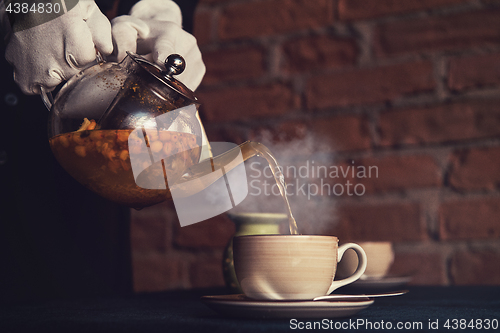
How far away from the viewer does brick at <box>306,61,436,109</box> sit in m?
0.86

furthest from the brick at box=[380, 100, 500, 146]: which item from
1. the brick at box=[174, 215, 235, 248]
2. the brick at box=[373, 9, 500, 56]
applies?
the brick at box=[174, 215, 235, 248]

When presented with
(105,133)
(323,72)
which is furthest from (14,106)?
(323,72)

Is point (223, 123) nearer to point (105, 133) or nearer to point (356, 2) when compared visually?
point (356, 2)

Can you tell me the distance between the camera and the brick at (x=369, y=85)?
0.86m

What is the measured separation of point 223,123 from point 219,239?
246mm

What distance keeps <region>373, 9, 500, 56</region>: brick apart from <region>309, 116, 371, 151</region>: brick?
0.14 meters

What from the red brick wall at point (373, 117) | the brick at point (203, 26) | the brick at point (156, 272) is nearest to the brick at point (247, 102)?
the red brick wall at point (373, 117)

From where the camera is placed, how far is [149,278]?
1004mm

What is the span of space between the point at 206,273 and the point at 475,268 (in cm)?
51

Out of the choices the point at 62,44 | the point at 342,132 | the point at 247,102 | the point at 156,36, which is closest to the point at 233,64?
the point at 247,102

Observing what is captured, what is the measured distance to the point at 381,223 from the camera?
86 centimetres

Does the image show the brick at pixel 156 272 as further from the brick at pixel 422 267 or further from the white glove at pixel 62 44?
the white glove at pixel 62 44

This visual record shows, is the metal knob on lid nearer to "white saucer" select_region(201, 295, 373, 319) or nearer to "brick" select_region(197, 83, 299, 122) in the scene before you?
"white saucer" select_region(201, 295, 373, 319)

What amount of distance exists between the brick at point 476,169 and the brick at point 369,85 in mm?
140
